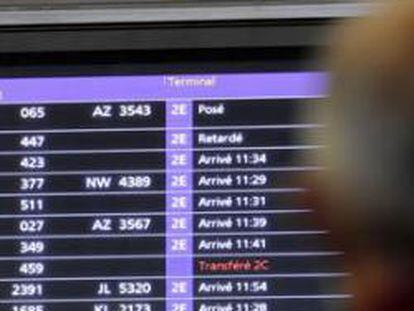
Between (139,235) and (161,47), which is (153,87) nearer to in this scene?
(161,47)

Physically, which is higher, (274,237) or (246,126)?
(246,126)

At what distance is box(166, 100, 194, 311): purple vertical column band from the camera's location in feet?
6.81

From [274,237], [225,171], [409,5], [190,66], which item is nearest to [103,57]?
[190,66]

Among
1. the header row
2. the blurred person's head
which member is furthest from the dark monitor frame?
the blurred person's head

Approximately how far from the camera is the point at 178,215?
208cm

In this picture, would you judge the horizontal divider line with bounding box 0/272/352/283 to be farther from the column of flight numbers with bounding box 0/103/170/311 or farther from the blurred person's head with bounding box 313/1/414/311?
the blurred person's head with bounding box 313/1/414/311

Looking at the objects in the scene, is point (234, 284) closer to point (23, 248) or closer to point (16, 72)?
point (23, 248)

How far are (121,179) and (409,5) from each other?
4.17 feet

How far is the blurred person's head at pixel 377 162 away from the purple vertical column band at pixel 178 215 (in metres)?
1.24

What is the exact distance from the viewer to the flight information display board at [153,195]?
2.06 m

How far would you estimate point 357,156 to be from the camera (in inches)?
32.3

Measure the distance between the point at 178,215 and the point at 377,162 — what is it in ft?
4.20

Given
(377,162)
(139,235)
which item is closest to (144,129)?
(139,235)

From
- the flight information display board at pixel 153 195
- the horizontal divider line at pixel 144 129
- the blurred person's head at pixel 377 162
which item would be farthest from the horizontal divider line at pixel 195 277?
the blurred person's head at pixel 377 162
